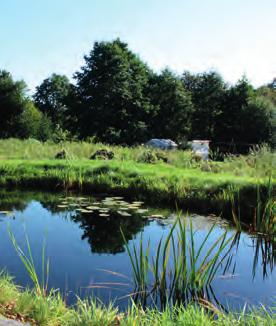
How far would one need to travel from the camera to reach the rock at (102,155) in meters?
15.3

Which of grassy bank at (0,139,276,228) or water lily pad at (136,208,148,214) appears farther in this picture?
grassy bank at (0,139,276,228)

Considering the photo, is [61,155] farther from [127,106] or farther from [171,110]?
[171,110]

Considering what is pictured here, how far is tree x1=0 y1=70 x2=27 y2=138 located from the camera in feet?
91.3

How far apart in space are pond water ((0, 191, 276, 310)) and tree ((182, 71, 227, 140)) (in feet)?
63.8

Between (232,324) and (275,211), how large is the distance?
4241 mm

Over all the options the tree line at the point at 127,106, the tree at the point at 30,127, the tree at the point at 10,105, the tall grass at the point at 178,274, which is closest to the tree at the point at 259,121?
the tree line at the point at 127,106

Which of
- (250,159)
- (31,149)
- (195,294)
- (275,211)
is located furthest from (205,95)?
(195,294)

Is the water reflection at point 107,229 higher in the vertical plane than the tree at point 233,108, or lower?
lower

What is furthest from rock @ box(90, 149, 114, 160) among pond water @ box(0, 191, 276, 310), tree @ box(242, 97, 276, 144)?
tree @ box(242, 97, 276, 144)

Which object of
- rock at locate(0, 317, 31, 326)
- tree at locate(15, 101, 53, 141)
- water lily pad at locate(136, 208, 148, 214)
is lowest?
rock at locate(0, 317, 31, 326)

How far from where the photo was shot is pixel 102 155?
15.5 meters

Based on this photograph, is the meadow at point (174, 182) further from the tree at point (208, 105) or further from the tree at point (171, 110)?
the tree at point (208, 105)

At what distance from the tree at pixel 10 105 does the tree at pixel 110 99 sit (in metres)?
3.69

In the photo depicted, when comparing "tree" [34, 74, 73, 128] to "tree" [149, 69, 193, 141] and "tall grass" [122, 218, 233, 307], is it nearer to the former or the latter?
"tree" [149, 69, 193, 141]
